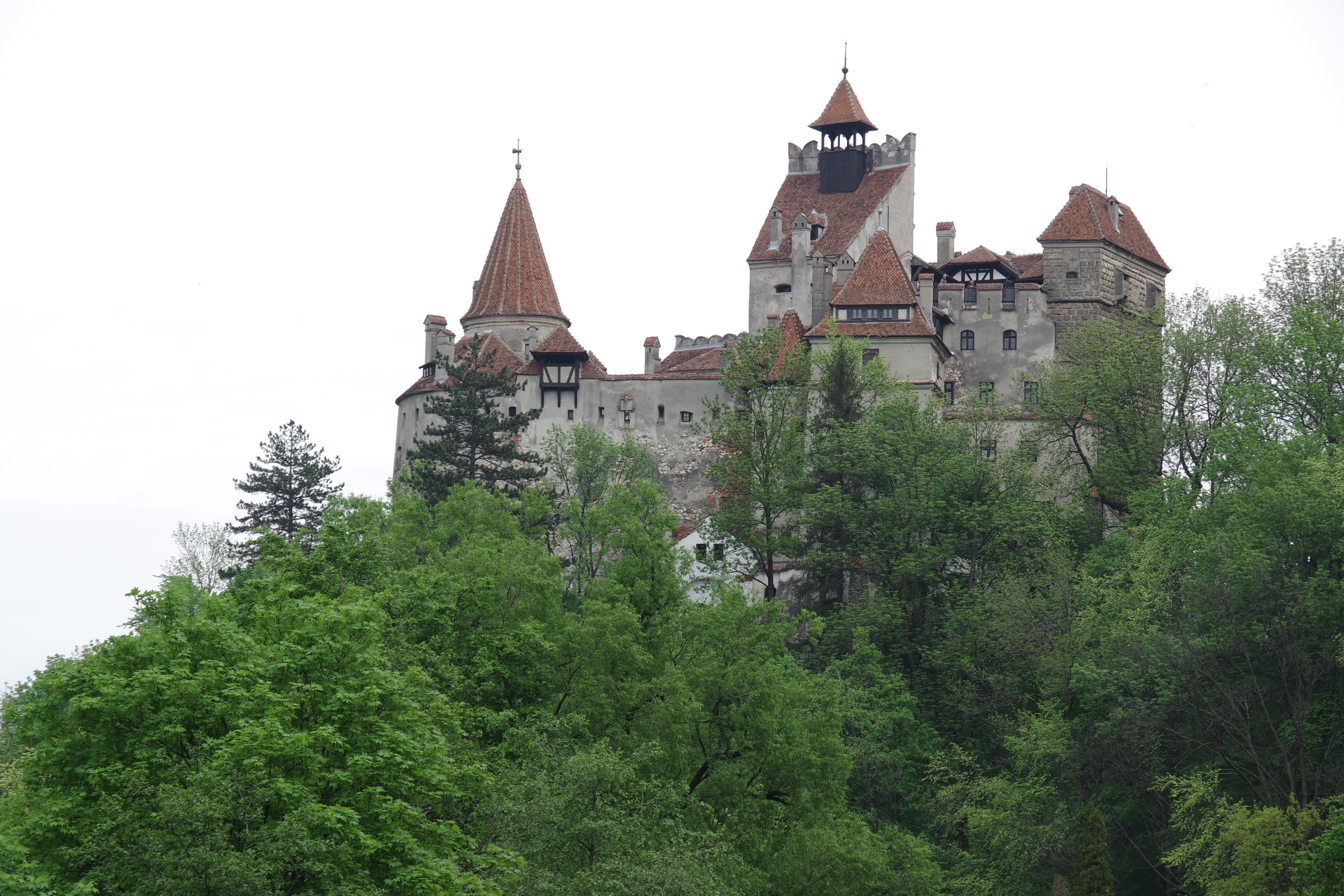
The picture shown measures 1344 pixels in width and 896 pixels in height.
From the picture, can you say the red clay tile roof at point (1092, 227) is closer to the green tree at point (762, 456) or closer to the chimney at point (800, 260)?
the chimney at point (800, 260)

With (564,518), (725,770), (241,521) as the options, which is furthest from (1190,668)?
(241,521)

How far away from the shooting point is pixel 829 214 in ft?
250

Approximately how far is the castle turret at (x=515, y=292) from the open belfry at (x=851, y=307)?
89mm

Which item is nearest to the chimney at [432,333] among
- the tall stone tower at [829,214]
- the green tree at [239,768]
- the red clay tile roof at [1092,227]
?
the tall stone tower at [829,214]

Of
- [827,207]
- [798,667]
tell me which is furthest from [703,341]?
[798,667]

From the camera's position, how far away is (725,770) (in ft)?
119

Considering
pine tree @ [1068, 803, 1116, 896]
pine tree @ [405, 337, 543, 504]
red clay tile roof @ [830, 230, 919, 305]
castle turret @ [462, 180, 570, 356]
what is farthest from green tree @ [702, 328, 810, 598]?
pine tree @ [1068, 803, 1116, 896]

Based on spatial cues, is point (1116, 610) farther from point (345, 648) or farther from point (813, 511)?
point (345, 648)

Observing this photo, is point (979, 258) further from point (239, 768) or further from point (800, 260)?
point (239, 768)

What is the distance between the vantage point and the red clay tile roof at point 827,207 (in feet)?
243

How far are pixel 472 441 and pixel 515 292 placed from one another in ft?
50.0

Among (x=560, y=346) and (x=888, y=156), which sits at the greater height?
(x=888, y=156)

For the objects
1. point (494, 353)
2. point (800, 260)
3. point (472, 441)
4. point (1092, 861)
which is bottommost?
point (1092, 861)

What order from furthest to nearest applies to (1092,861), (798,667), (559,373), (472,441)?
(559,373) → (472,441) → (798,667) → (1092,861)
